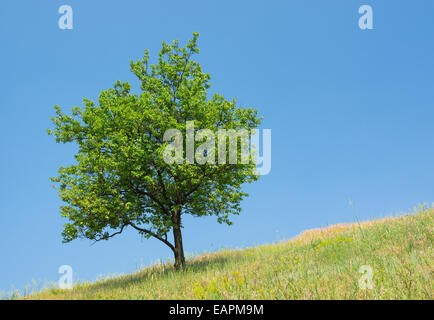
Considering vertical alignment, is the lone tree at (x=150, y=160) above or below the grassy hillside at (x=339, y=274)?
above

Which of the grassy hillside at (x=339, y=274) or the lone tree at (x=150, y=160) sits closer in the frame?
the grassy hillside at (x=339, y=274)

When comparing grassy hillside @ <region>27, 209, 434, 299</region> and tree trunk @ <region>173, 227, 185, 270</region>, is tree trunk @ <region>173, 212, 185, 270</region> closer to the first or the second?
tree trunk @ <region>173, 227, 185, 270</region>

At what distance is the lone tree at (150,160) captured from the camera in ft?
57.4

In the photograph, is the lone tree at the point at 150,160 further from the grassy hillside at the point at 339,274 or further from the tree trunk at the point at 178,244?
the grassy hillside at the point at 339,274

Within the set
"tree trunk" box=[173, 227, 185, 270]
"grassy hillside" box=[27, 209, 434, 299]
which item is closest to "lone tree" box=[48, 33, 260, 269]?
"tree trunk" box=[173, 227, 185, 270]

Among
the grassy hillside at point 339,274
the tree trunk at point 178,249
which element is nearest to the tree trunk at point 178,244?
the tree trunk at point 178,249

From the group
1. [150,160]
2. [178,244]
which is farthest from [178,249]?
[150,160]

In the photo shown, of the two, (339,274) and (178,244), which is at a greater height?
(178,244)

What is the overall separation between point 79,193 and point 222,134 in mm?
7879

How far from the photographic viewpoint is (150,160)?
18.0 m

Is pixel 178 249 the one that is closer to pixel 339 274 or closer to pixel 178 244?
pixel 178 244

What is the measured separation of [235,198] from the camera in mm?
19609

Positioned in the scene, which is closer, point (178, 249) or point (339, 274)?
point (339, 274)

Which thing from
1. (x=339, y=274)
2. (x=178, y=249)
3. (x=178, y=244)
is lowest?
(x=178, y=249)
